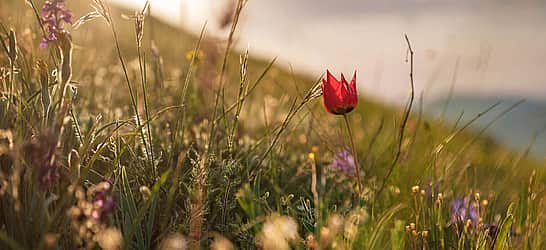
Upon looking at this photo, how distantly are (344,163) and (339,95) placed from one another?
0.76 m

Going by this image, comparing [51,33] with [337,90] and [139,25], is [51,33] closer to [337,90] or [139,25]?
[139,25]

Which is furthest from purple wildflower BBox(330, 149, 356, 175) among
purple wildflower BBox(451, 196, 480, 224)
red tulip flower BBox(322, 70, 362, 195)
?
red tulip flower BBox(322, 70, 362, 195)

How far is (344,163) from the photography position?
259 cm

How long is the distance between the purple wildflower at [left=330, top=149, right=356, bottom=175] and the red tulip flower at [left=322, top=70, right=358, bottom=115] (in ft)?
2.27

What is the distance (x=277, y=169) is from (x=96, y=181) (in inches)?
29.5

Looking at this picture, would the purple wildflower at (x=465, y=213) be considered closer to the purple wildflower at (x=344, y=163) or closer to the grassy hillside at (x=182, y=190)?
the grassy hillside at (x=182, y=190)

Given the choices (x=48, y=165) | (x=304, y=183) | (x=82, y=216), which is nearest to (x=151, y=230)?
(x=82, y=216)

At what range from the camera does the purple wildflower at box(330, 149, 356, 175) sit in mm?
2566

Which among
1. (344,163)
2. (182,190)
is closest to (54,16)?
(182,190)

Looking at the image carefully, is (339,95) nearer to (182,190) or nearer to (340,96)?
(340,96)

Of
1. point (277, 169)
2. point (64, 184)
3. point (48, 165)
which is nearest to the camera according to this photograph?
point (48, 165)

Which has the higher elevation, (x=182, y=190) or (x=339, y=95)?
(x=339, y=95)

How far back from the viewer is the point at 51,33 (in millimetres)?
1631

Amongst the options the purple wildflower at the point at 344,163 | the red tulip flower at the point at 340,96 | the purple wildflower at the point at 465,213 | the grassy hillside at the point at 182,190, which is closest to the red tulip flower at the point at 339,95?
the red tulip flower at the point at 340,96
